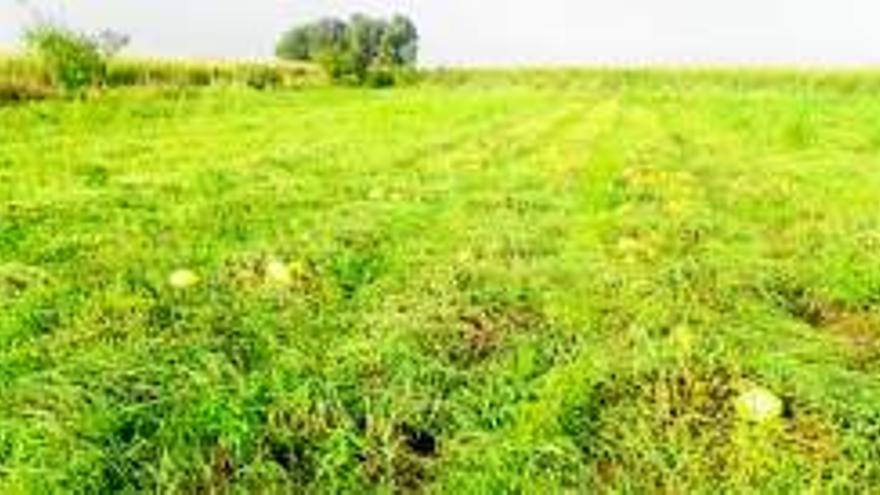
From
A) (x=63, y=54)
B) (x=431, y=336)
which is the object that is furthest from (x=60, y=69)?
(x=431, y=336)

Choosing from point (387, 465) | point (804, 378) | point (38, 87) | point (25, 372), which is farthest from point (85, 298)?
point (38, 87)

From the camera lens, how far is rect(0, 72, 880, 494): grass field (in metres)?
4.07

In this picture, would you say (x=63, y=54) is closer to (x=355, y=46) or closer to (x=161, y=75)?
(x=161, y=75)

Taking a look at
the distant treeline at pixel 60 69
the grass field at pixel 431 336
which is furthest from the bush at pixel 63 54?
the grass field at pixel 431 336

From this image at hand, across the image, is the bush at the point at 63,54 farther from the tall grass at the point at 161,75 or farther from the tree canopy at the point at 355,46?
the tree canopy at the point at 355,46

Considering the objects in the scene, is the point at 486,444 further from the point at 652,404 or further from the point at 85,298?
the point at 85,298

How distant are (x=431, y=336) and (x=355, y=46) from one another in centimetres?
7267

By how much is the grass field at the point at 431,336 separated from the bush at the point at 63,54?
2593 centimetres

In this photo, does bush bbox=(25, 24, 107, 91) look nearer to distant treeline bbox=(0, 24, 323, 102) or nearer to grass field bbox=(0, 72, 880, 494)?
distant treeline bbox=(0, 24, 323, 102)

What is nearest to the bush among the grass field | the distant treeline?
the distant treeline

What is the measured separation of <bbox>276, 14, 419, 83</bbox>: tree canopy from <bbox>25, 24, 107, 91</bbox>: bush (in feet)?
100

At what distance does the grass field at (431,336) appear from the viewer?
160 inches

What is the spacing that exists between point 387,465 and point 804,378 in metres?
1.54

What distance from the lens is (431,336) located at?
525cm
